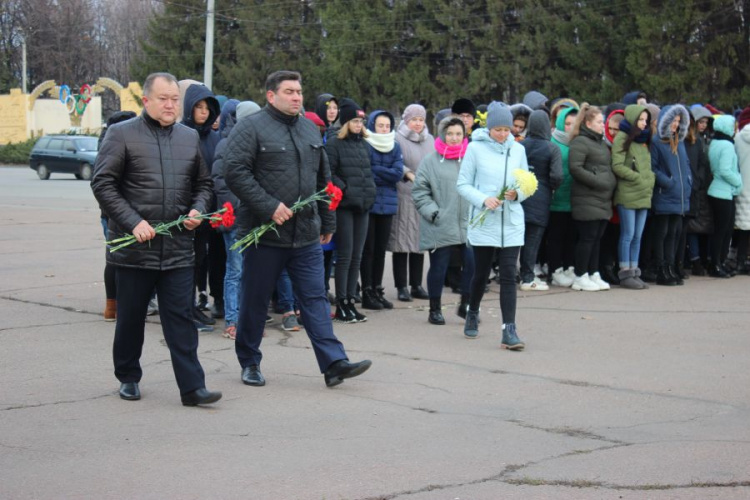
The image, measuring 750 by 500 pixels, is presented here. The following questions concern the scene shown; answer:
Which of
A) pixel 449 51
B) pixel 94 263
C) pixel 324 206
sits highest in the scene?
pixel 449 51

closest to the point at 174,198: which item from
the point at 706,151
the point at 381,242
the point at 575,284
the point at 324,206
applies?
the point at 324,206

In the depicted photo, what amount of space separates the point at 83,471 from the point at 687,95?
125ft

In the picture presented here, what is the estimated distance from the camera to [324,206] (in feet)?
24.4

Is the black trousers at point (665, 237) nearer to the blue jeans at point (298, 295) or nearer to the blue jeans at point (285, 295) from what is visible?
the blue jeans at point (285, 295)

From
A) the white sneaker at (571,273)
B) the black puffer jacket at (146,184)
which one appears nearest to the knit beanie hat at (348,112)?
the black puffer jacket at (146,184)

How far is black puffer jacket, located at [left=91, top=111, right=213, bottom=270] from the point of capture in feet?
20.7

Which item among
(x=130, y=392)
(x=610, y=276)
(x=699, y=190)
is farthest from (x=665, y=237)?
(x=130, y=392)

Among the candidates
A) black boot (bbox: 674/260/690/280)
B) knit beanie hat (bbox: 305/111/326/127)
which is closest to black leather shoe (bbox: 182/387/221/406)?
knit beanie hat (bbox: 305/111/326/127)

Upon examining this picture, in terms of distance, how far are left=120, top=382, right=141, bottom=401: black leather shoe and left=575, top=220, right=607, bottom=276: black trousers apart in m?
6.56

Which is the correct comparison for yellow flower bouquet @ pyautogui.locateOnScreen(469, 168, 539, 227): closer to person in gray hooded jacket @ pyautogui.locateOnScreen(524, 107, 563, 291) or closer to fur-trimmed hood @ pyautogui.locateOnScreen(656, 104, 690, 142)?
person in gray hooded jacket @ pyautogui.locateOnScreen(524, 107, 563, 291)

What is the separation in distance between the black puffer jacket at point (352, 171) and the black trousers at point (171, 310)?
11.4 feet

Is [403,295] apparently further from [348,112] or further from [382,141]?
[348,112]

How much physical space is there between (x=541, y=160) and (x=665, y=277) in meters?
2.30

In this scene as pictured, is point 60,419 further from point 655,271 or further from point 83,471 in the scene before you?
point 655,271
